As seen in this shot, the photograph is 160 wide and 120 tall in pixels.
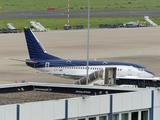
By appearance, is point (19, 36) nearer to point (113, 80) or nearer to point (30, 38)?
point (30, 38)

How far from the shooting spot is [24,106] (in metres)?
28.0

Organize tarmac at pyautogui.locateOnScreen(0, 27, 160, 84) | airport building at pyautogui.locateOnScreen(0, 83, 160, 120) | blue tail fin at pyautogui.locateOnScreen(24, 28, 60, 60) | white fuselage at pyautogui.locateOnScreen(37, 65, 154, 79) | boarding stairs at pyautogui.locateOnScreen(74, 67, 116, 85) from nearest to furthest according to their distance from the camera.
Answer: airport building at pyautogui.locateOnScreen(0, 83, 160, 120)
boarding stairs at pyautogui.locateOnScreen(74, 67, 116, 85)
white fuselage at pyautogui.locateOnScreen(37, 65, 154, 79)
blue tail fin at pyautogui.locateOnScreen(24, 28, 60, 60)
tarmac at pyautogui.locateOnScreen(0, 27, 160, 84)

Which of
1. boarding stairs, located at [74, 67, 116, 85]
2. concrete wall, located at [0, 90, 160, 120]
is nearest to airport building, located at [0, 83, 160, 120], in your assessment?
concrete wall, located at [0, 90, 160, 120]

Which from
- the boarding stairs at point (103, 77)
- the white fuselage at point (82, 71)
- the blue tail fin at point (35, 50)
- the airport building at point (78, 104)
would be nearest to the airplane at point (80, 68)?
the white fuselage at point (82, 71)

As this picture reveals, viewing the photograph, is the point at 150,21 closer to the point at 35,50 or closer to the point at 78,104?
the point at 35,50

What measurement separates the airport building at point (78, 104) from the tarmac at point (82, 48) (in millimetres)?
33725

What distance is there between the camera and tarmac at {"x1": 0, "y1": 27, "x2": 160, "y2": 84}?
3116 inches

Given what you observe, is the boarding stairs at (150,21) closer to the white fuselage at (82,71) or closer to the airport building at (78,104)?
the white fuselage at (82,71)

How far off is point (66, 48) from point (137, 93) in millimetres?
83416

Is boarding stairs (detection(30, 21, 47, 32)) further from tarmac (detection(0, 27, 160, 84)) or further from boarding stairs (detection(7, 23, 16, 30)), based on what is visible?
boarding stairs (detection(7, 23, 16, 30))

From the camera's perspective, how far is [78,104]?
99.8 ft

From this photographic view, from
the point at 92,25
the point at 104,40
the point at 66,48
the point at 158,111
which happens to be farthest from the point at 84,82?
the point at 92,25

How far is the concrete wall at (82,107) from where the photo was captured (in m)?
27.9

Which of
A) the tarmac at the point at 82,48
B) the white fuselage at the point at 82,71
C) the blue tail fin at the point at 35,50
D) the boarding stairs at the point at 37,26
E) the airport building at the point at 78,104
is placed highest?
the airport building at the point at 78,104
